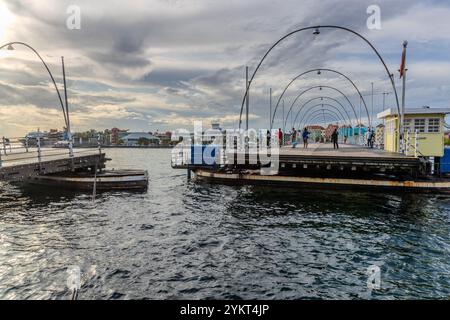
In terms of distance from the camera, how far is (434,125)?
27422 mm

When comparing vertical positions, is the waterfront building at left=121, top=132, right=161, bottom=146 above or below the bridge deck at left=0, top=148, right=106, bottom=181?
above

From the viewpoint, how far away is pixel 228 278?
9.87 meters

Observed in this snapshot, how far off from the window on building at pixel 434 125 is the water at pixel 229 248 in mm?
8784

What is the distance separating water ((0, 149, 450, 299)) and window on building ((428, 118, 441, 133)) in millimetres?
8784

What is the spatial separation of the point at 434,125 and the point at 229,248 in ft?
80.2

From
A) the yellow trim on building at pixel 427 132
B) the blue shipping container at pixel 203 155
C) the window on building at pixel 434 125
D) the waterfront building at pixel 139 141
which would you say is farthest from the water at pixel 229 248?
the waterfront building at pixel 139 141

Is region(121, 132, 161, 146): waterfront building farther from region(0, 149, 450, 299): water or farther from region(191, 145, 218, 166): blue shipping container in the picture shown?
region(0, 149, 450, 299): water

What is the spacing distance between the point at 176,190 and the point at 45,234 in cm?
1392

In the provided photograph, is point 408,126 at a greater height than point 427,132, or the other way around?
point 408,126

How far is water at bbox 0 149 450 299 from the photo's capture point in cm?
930

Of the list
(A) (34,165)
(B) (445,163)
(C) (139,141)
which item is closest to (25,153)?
(A) (34,165)

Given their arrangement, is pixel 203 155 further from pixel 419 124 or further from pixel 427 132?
pixel 427 132

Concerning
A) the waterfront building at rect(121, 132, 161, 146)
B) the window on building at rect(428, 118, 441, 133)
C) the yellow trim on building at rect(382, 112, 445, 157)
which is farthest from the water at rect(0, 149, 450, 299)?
the waterfront building at rect(121, 132, 161, 146)
